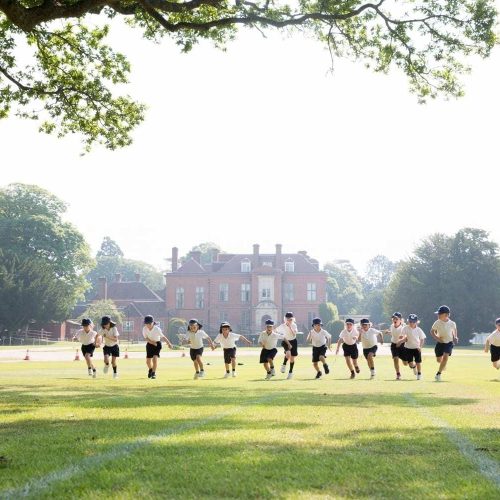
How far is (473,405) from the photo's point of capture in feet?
42.8

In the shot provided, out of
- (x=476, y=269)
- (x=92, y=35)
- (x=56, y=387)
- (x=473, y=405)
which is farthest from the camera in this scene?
(x=476, y=269)

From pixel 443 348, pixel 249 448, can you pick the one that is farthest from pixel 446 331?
pixel 249 448

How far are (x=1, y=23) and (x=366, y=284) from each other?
6776 inches

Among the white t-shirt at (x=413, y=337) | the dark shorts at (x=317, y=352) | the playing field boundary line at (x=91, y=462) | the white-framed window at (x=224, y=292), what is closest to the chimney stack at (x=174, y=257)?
the white-framed window at (x=224, y=292)

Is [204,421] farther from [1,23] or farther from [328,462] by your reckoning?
[1,23]

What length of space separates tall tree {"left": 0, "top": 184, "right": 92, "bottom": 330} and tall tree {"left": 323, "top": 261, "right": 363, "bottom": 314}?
7165cm

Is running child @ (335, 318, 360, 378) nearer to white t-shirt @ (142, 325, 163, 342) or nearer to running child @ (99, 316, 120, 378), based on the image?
white t-shirt @ (142, 325, 163, 342)

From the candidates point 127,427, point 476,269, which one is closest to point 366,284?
point 476,269

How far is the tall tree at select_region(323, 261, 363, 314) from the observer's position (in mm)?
150125

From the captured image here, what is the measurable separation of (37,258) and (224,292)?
100.0 ft

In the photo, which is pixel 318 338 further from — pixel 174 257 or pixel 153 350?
pixel 174 257

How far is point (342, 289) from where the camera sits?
507 feet

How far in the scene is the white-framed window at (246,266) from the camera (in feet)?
337

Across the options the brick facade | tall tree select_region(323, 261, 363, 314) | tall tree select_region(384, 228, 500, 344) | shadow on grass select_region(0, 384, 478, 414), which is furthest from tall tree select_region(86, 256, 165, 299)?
shadow on grass select_region(0, 384, 478, 414)
